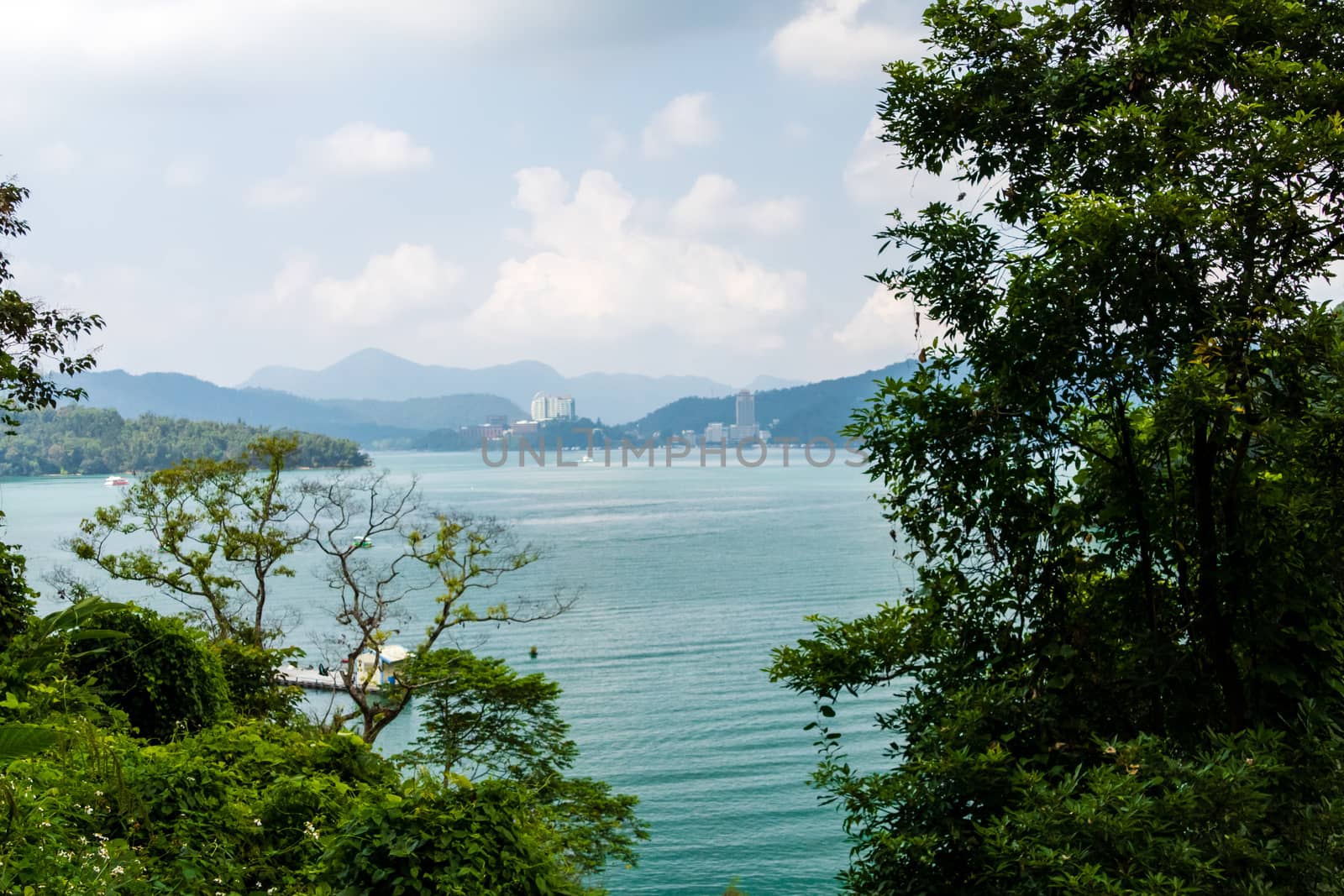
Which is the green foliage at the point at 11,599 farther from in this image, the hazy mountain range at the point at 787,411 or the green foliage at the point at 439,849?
the hazy mountain range at the point at 787,411

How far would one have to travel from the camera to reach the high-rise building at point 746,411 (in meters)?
158

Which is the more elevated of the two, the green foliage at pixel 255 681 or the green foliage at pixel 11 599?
the green foliage at pixel 11 599

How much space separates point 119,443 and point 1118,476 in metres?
83.8

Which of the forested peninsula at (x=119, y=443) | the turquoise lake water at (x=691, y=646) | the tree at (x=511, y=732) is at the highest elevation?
the forested peninsula at (x=119, y=443)

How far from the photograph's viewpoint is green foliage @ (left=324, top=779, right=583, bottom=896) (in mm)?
2881

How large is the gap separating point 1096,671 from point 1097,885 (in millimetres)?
1776

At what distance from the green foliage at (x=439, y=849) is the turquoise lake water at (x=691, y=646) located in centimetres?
1371

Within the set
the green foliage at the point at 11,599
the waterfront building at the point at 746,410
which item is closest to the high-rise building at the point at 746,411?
the waterfront building at the point at 746,410

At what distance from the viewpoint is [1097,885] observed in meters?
2.92

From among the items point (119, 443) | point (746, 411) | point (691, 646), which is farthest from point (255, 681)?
point (746, 411)

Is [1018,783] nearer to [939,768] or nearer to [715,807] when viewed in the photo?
[939,768]

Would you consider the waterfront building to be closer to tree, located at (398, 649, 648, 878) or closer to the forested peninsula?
the forested peninsula

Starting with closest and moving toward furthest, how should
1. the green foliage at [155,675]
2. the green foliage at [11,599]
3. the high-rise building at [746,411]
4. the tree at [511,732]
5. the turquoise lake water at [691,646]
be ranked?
1. the green foliage at [11,599]
2. the green foliage at [155,675]
3. the tree at [511,732]
4. the turquoise lake water at [691,646]
5. the high-rise building at [746,411]

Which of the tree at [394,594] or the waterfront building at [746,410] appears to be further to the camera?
the waterfront building at [746,410]
